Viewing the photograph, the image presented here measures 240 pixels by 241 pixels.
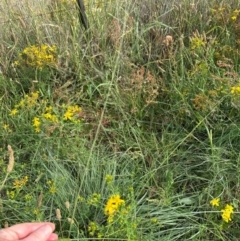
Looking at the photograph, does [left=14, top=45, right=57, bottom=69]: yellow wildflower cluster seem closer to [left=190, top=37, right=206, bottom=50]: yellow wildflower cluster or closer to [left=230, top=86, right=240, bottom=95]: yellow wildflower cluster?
[left=190, top=37, right=206, bottom=50]: yellow wildflower cluster

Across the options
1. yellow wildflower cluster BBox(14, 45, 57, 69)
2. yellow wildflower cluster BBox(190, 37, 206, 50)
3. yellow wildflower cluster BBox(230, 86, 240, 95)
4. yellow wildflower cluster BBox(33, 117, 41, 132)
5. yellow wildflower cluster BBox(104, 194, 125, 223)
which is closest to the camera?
yellow wildflower cluster BBox(104, 194, 125, 223)

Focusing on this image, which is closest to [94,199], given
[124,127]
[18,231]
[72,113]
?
[18,231]

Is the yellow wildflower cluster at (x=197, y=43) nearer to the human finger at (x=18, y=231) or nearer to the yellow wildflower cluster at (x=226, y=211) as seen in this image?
the yellow wildflower cluster at (x=226, y=211)

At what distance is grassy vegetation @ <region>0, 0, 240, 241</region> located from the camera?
1.88 metres

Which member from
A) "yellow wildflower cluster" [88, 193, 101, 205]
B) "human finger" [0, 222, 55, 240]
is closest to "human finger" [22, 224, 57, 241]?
"human finger" [0, 222, 55, 240]

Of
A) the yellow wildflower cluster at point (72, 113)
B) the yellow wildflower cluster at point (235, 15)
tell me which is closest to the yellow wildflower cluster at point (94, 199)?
the yellow wildflower cluster at point (72, 113)

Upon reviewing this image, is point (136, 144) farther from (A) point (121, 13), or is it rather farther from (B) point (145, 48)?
(A) point (121, 13)

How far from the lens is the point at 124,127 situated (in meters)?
2.30

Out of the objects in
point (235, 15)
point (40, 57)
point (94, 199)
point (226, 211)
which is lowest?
point (226, 211)

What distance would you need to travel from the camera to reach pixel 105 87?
246 cm

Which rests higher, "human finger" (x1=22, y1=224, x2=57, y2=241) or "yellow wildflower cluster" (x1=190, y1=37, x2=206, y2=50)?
"yellow wildflower cluster" (x1=190, y1=37, x2=206, y2=50)

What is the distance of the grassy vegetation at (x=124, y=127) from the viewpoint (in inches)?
73.9

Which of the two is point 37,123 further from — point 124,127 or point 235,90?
point 235,90

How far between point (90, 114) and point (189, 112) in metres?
0.53
